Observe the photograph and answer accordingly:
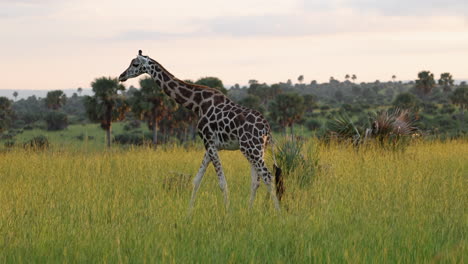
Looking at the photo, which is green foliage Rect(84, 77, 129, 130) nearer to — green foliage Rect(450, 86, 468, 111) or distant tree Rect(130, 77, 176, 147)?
distant tree Rect(130, 77, 176, 147)

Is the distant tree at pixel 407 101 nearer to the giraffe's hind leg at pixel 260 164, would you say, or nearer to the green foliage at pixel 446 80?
the green foliage at pixel 446 80

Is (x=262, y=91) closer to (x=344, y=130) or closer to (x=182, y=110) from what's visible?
(x=182, y=110)

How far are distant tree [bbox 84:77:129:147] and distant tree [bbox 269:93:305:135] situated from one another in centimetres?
2741

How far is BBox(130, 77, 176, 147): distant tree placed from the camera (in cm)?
5462

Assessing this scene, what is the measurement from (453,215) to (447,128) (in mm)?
60203

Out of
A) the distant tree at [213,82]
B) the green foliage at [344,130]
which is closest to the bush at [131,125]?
the distant tree at [213,82]

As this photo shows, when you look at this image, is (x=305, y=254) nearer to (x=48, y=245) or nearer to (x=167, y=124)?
(x=48, y=245)

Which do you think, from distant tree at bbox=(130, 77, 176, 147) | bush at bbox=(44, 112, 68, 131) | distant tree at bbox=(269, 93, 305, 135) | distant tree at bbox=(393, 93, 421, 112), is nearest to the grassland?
distant tree at bbox=(130, 77, 176, 147)

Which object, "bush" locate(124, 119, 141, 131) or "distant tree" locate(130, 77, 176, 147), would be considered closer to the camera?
"distant tree" locate(130, 77, 176, 147)

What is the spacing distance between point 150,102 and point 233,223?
161 feet

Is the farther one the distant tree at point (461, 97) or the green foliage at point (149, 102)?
the distant tree at point (461, 97)

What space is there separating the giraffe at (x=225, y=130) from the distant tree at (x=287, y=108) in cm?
6449

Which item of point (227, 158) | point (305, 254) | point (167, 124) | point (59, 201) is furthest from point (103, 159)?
point (167, 124)

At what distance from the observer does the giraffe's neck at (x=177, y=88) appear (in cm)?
893
